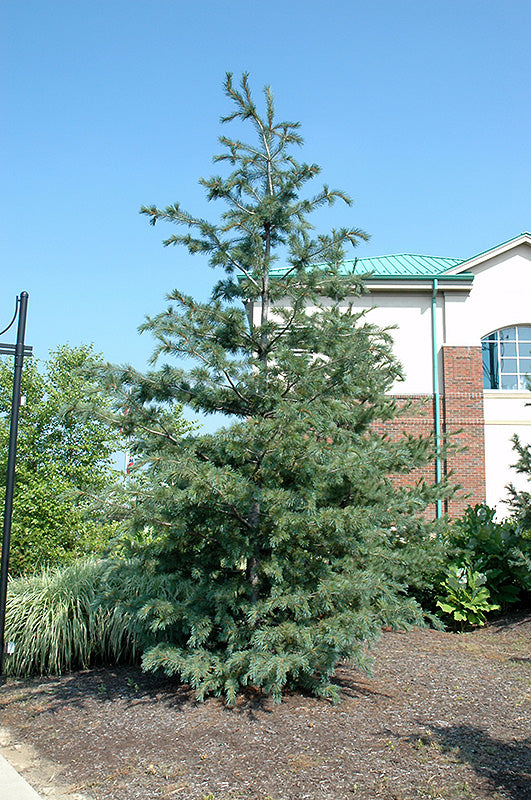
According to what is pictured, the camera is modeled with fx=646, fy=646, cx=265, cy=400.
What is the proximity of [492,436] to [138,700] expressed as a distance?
540 inches

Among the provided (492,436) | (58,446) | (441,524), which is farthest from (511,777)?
(492,436)

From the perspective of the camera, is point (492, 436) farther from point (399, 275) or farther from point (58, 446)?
point (58, 446)

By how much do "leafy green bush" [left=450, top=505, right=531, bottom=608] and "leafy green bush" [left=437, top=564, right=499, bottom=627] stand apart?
0.52 ft

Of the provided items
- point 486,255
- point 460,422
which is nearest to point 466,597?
point 460,422

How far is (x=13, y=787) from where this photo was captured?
4125mm

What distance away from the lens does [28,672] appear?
22.5 feet

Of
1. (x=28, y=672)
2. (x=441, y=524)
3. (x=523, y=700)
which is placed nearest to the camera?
(x=523, y=700)

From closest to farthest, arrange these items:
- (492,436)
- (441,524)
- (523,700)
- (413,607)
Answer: (523,700) < (413,607) < (441,524) < (492,436)

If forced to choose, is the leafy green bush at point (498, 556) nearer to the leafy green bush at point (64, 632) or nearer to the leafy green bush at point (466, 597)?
the leafy green bush at point (466, 597)

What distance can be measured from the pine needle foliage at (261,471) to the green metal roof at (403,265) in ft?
36.3

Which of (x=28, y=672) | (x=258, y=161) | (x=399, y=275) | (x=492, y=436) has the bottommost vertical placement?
(x=28, y=672)

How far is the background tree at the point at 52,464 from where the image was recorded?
11.1m

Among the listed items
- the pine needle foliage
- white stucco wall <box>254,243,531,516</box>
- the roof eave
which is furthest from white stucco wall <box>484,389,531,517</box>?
the pine needle foliage

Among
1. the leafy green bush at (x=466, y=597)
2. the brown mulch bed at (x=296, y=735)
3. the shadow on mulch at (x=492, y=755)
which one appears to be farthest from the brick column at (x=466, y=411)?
the shadow on mulch at (x=492, y=755)
